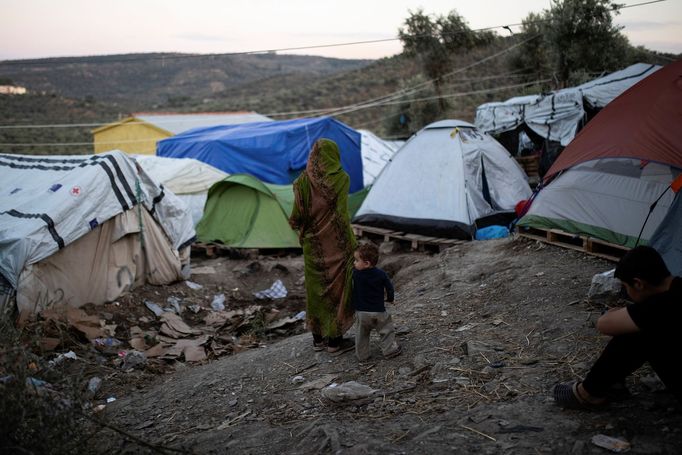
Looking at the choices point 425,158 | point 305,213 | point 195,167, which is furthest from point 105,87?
point 305,213

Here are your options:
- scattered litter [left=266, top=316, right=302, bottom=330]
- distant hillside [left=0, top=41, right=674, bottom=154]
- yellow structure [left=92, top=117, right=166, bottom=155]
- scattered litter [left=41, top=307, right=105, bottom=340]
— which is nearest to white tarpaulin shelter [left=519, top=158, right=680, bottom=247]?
scattered litter [left=266, top=316, right=302, bottom=330]

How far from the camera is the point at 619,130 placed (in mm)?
5785

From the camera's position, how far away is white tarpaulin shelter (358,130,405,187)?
1645 centimetres

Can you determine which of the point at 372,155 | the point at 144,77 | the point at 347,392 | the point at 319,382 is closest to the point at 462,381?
the point at 347,392

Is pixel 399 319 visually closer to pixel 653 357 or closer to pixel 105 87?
pixel 653 357

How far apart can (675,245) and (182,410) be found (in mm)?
4252

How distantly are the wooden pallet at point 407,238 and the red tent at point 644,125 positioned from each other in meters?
2.85

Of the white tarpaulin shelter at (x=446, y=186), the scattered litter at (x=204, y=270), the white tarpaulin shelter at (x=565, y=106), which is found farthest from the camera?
the white tarpaulin shelter at (x=565, y=106)

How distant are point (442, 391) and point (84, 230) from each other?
519cm

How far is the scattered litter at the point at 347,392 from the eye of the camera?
3975mm

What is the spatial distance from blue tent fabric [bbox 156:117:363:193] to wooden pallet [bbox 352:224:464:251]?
4873 mm

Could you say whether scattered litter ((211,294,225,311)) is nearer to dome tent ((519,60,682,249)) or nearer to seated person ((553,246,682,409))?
dome tent ((519,60,682,249))

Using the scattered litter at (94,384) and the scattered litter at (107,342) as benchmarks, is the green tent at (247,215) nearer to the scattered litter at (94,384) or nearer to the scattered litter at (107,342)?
the scattered litter at (107,342)

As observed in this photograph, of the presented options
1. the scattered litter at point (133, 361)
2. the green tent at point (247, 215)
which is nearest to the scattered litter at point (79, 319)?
the scattered litter at point (133, 361)
